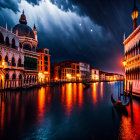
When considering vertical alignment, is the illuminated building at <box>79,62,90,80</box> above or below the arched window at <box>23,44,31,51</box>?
below

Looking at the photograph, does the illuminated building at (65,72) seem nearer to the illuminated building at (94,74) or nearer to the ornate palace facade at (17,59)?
the illuminated building at (94,74)

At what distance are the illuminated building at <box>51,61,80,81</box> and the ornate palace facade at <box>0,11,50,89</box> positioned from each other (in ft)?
83.7

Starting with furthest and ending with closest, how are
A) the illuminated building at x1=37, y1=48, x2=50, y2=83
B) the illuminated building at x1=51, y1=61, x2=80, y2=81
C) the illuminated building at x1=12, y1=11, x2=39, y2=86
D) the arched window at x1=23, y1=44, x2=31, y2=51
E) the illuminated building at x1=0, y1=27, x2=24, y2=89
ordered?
the illuminated building at x1=51, y1=61, x2=80, y2=81 → the illuminated building at x1=37, y1=48, x2=50, y2=83 → the arched window at x1=23, y1=44, x2=31, y2=51 → the illuminated building at x1=12, y1=11, x2=39, y2=86 → the illuminated building at x1=0, y1=27, x2=24, y2=89

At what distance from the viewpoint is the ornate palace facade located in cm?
2141

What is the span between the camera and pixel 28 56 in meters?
30.5

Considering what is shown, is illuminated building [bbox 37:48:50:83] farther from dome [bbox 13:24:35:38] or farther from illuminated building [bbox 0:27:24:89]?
illuminated building [bbox 0:27:24:89]

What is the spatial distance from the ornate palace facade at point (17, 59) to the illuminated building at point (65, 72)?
83.7ft

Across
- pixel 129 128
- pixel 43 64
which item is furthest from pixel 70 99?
pixel 43 64

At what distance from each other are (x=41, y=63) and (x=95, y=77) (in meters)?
58.5

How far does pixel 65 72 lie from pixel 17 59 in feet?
121

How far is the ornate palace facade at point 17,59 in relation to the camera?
21.4 m

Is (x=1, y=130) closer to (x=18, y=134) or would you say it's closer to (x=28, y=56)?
(x=18, y=134)

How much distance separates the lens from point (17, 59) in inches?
1013

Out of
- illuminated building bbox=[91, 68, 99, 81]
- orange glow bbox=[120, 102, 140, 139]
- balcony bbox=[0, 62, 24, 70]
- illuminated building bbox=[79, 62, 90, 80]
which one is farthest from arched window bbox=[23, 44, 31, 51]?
illuminated building bbox=[91, 68, 99, 81]
